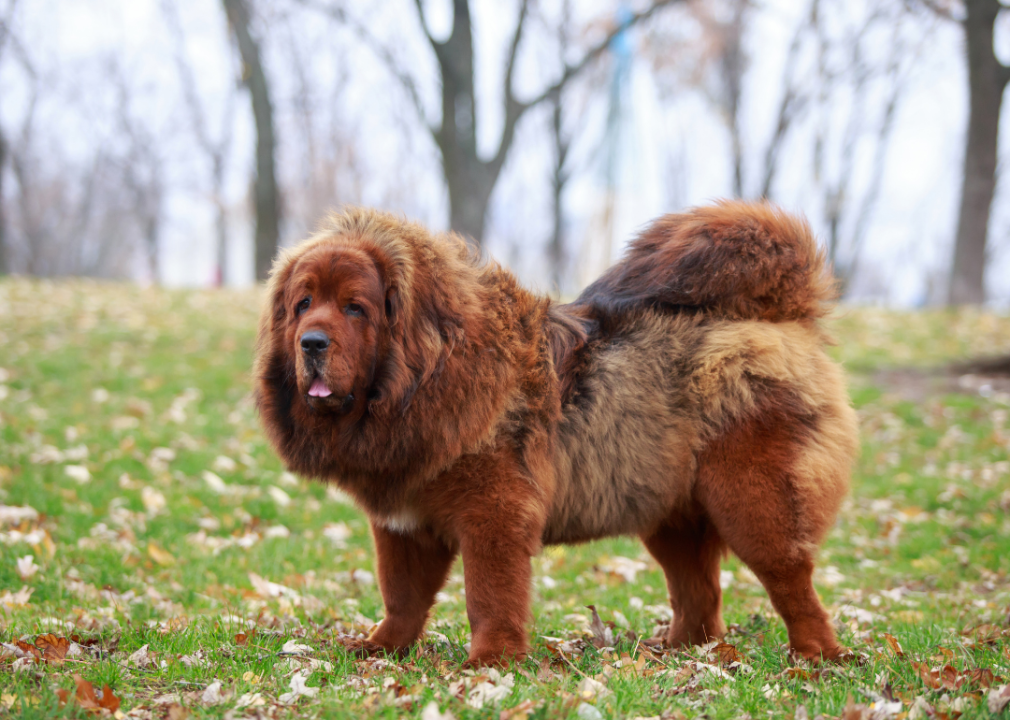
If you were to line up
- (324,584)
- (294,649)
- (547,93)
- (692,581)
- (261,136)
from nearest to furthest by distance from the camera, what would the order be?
1. (294,649)
2. (692,581)
3. (324,584)
4. (547,93)
5. (261,136)

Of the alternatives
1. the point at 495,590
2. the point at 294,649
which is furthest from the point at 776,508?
the point at 294,649

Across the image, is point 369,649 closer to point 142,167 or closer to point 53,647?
point 53,647

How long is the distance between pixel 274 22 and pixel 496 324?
13.6 metres

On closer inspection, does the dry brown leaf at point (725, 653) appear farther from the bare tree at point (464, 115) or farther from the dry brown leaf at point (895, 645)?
the bare tree at point (464, 115)

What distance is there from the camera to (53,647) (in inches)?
133

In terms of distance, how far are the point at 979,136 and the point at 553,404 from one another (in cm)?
1430

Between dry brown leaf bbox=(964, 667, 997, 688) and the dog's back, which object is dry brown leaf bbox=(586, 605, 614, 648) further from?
dry brown leaf bbox=(964, 667, 997, 688)

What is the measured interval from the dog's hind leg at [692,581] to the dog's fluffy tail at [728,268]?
119cm

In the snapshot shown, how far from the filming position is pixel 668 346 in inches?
154

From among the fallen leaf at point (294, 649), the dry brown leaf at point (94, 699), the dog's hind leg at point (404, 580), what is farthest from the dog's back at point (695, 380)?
the dry brown leaf at point (94, 699)

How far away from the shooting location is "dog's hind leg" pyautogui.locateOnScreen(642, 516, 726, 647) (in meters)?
4.20

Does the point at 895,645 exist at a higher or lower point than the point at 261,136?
lower

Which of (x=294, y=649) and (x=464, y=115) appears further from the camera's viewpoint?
(x=464, y=115)

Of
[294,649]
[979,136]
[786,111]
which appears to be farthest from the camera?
[786,111]
